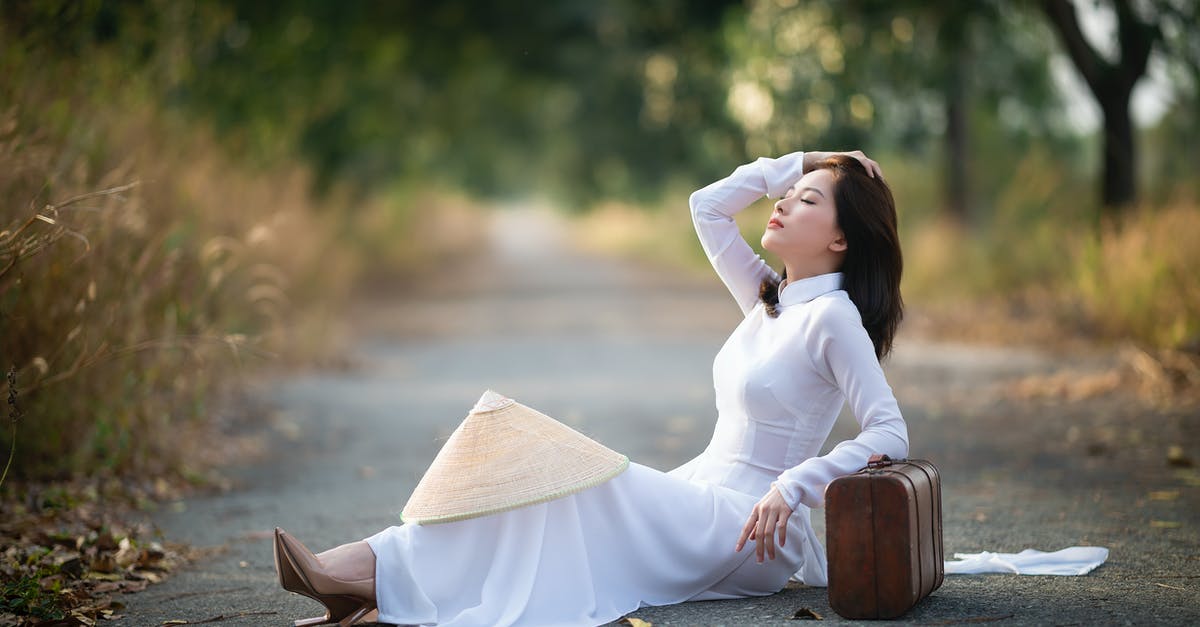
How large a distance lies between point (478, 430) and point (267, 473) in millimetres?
3719

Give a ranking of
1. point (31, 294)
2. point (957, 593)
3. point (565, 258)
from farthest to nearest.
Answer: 1. point (565, 258)
2. point (31, 294)
3. point (957, 593)

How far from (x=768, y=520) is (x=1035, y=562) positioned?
1.30m

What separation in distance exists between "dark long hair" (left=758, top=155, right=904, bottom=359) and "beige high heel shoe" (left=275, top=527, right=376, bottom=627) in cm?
159

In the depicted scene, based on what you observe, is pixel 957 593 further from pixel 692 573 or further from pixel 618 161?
pixel 618 161

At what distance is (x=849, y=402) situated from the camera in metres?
3.59

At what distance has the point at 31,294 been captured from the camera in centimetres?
566

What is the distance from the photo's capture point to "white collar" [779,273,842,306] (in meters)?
3.79

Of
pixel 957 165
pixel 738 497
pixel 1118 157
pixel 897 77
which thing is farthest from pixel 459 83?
pixel 738 497

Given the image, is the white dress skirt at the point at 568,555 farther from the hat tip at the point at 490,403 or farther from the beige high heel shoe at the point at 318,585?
the hat tip at the point at 490,403

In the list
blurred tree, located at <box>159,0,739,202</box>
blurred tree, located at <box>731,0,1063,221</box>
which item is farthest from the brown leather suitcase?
blurred tree, located at <box>731,0,1063,221</box>

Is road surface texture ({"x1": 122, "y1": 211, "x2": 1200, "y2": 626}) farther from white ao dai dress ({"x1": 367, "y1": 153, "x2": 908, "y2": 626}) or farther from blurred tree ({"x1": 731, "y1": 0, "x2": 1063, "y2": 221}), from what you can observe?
blurred tree ({"x1": 731, "y1": 0, "x2": 1063, "y2": 221})

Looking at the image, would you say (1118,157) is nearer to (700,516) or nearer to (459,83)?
(700,516)

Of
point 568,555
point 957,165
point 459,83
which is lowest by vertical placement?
point 568,555

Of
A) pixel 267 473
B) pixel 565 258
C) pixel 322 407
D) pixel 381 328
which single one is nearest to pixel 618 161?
pixel 565 258
